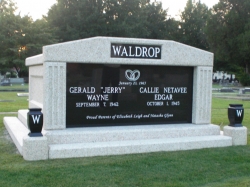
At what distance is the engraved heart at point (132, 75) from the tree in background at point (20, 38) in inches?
1465

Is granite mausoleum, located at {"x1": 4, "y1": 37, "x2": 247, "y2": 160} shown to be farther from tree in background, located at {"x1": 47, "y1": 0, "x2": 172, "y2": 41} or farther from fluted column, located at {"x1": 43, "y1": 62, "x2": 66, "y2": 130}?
tree in background, located at {"x1": 47, "y1": 0, "x2": 172, "y2": 41}

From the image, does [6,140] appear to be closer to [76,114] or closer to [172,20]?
[76,114]

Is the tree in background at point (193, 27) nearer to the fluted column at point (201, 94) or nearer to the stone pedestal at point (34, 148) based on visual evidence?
the fluted column at point (201, 94)

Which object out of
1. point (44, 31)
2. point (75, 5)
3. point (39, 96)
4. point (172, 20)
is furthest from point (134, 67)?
point (172, 20)

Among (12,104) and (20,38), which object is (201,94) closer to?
(12,104)

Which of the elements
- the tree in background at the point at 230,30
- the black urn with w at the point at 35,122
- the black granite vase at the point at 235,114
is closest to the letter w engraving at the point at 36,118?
the black urn with w at the point at 35,122

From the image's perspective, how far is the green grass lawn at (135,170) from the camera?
5.33m

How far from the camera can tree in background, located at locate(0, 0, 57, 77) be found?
43781 mm

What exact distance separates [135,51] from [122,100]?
1.11 meters

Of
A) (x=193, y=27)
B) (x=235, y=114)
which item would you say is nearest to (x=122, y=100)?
(x=235, y=114)

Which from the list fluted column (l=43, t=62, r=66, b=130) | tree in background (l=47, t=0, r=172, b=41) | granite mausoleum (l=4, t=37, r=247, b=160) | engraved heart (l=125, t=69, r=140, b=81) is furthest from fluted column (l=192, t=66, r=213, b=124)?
tree in background (l=47, t=0, r=172, b=41)

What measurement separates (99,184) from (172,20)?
5952 centimetres

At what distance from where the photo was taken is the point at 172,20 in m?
62.4

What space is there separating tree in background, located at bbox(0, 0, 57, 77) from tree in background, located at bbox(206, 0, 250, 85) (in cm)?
2106
